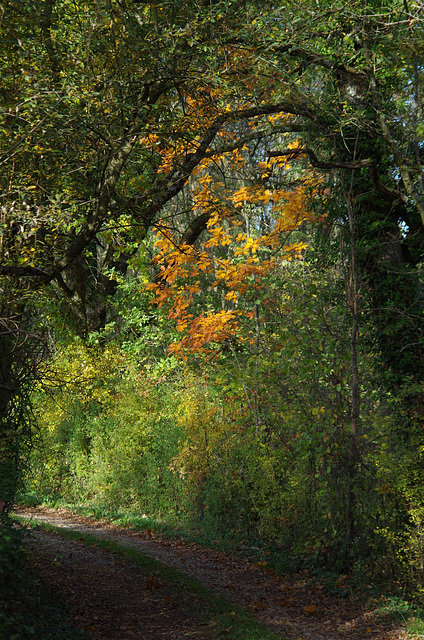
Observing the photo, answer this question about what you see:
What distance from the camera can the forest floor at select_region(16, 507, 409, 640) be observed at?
566 cm

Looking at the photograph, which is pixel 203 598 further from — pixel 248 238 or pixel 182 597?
pixel 248 238

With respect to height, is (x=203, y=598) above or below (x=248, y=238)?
below

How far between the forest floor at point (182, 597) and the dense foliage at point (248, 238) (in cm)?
67

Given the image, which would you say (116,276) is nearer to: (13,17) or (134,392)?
(134,392)

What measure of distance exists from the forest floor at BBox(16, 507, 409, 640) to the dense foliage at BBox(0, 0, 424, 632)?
67 centimetres

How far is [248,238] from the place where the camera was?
11.3 m

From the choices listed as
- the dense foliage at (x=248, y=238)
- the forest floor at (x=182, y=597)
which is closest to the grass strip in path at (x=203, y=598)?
the forest floor at (x=182, y=597)

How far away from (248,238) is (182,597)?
694 cm

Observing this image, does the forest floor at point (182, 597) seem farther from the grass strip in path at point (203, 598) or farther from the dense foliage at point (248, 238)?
the dense foliage at point (248, 238)

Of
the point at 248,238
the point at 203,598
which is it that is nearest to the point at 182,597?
the point at 203,598

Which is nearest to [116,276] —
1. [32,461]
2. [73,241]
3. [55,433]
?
[55,433]

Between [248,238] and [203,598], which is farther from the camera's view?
[248,238]

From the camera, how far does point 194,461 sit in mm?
10453

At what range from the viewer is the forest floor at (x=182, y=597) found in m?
5.66
